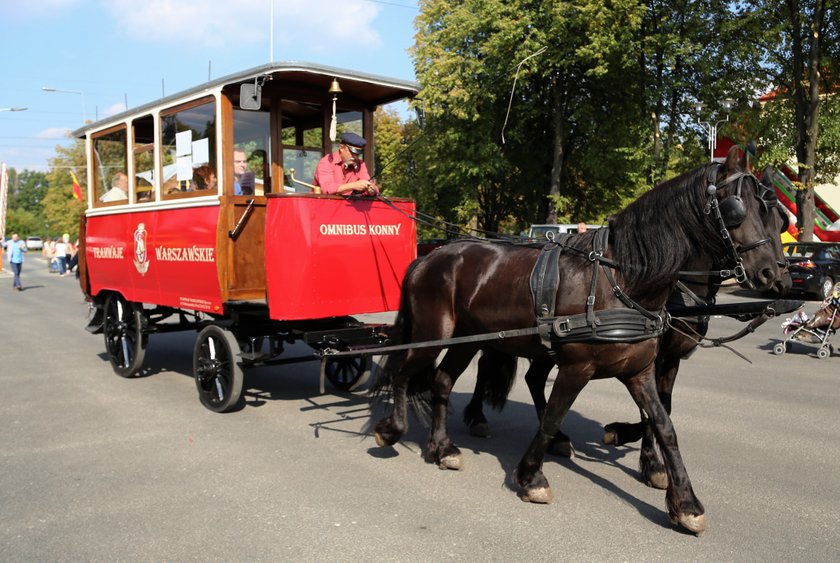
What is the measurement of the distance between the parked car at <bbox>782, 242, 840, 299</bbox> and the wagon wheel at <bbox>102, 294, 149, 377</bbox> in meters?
15.4

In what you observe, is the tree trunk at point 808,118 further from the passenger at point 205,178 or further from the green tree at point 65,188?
the green tree at point 65,188

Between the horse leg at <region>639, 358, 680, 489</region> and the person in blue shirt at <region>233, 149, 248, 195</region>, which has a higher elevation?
the person in blue shirt at <region>233, 149, 248, 195</region>

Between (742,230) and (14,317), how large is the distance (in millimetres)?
15486

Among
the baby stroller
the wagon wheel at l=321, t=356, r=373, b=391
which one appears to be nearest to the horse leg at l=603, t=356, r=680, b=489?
the wagon wheel at l=321, t=356, r=373, b=391

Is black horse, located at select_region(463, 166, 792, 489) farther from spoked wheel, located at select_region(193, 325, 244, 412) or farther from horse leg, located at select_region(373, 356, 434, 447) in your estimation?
spoked wheel, located at select_region(193, 325, 244, 412)

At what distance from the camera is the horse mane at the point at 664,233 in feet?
13.6

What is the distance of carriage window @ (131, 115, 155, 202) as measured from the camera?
26.3 feet

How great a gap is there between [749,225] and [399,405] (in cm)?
279

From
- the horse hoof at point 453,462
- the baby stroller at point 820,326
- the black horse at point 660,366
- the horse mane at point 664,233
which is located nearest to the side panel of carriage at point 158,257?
the black horse at point 660,366

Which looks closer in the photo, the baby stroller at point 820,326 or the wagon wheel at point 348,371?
the wagon wheel at point 348,371

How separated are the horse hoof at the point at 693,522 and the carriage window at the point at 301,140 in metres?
4.86

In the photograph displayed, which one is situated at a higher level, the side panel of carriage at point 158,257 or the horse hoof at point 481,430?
the side panel of carriage at point 158,257

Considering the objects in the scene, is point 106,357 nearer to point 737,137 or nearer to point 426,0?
point 737,137

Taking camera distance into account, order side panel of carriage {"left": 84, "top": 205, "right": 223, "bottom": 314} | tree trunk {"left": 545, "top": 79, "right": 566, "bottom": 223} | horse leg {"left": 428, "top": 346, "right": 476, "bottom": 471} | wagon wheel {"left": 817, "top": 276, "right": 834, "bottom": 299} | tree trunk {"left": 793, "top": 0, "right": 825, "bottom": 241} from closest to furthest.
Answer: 1. horse leg {"left": 428, "top": 346, "right": 476, "bottom": 471}
2. side panel of carriage {"left": 84, "top": 205, "right": 223, "bottom": 314}
3. wagon wheel {"left": 817, "top": 276, "right": 834, "bottom": 299}
4. tree trunk {"left": 793, "top": 0, "right": 825, "bottom": 241}
5. tree trunk {"left": 545, "top": 79, "right": 566, "bottom": 223}
